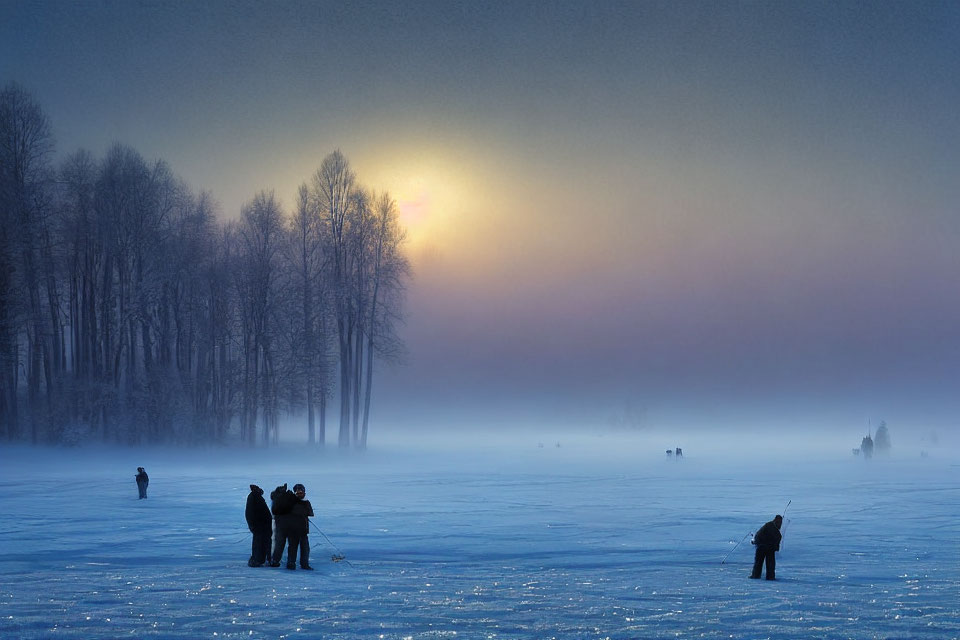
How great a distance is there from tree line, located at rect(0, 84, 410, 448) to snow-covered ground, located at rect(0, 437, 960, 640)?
11346 millimetres

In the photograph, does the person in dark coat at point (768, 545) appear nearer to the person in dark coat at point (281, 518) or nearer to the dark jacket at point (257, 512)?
the person in dark coat at point (281, 518)

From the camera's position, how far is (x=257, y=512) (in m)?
15.5

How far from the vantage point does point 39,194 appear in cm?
4484

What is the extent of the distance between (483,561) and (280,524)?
14.7ft

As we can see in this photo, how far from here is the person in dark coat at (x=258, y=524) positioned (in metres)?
15.5

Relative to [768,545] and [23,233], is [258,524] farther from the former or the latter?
[23,233]

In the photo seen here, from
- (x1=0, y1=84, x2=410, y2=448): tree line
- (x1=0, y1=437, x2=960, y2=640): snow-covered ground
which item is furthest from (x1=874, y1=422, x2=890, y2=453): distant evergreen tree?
(x1=0, y1=84, x2=410, y2=448): tree line

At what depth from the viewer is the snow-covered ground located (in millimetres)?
11141

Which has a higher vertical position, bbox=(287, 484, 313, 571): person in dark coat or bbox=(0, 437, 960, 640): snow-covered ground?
bbox=(287, 484, 313, 571): person in dark coat

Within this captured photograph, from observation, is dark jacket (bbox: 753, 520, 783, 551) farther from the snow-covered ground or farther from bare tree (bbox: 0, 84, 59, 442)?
bare tree (bbox: 0, 84, 59, 442)

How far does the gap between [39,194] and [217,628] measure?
42556 mm

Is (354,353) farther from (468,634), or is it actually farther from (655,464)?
(468,634)

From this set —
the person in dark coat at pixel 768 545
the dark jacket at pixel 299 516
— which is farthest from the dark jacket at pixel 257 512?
the person in dark coat at pixel 768 545

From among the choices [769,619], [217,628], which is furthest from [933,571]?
[217,628]
